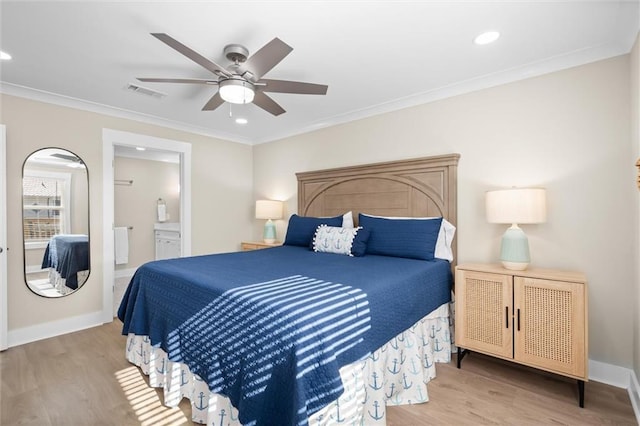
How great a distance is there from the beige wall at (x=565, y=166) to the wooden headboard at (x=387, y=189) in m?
0.11

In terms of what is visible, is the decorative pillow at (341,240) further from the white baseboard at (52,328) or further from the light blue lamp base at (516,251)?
the white baseboard at (52,328)

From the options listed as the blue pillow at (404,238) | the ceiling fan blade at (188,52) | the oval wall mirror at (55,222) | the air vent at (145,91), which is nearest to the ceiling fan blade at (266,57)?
the ceiling fan blade at (188,52)

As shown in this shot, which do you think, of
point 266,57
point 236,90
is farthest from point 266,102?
point 266,57

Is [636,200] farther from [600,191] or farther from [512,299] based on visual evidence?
[512,299]

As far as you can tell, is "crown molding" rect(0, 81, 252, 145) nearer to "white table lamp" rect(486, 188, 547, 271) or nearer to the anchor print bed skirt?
the anchor print bed skirt

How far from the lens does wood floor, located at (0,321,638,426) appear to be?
1.85 meters

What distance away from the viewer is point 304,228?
11.8 ft

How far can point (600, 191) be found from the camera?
89.0 inches

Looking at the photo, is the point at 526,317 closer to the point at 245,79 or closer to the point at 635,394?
the point at 635,394

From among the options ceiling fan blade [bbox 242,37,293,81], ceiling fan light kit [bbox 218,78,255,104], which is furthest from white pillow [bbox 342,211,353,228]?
ceiling fan blade [bbox 242,37,293,81]

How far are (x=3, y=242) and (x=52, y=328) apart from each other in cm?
98

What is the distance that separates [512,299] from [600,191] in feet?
3.36

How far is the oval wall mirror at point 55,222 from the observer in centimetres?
308

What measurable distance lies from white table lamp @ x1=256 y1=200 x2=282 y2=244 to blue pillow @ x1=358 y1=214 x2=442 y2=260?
1.80 metres
